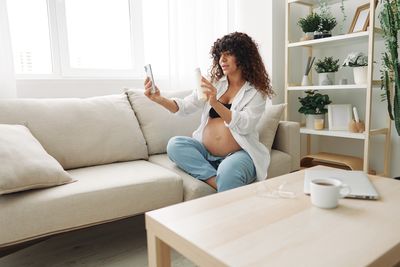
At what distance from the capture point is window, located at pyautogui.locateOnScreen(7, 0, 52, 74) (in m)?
1.96

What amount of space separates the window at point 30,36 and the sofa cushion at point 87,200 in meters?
0.92

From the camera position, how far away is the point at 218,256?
65 centimetres

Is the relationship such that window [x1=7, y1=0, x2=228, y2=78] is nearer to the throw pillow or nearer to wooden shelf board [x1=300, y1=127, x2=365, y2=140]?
the throw pillow

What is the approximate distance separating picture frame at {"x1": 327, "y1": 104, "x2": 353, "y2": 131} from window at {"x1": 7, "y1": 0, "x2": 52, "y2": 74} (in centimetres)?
202

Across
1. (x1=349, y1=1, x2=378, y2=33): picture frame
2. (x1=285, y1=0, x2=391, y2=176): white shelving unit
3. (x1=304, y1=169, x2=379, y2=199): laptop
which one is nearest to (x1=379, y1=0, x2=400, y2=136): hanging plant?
(x1=285, y1=0, x2=391, y2=176): white shelving unit

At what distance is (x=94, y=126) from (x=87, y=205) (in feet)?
1.93

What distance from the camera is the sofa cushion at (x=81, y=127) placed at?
5.08 feet

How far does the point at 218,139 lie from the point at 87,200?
72 centimetres

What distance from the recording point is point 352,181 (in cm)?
108

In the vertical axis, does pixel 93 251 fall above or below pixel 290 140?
below

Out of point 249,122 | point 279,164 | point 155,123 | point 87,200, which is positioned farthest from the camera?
point 155,123

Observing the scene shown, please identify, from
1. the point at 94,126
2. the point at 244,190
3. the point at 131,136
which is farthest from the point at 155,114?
the point at 244,190

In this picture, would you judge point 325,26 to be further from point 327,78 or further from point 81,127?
point 81,127

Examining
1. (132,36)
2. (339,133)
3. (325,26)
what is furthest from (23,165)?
(325,26)
